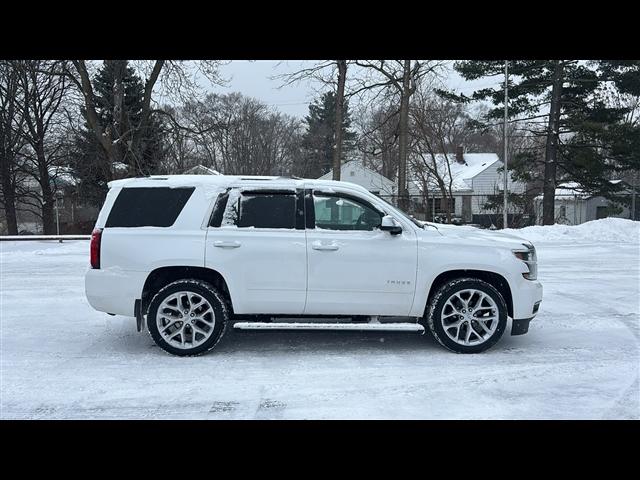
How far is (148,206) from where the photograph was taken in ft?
19.6

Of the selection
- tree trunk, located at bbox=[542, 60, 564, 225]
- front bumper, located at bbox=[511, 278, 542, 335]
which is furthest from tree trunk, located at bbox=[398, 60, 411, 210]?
front bumper, located at bbox=[511, 278, 542, 335]

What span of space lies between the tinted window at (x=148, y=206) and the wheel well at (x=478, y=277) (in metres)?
2.98

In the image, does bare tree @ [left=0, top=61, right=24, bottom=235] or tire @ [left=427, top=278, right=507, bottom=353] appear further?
bare tree @ [left=0, top=61, right=24, bottom=235]

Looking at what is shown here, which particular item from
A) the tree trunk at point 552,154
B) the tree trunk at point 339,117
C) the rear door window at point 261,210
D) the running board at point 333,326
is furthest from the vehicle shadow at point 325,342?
the tree trunk at point 552,154

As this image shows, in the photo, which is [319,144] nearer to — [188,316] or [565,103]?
[565,103]

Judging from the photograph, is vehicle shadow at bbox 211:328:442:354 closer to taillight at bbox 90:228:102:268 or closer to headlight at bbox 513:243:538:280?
headlight at bbox 513:243:538:280

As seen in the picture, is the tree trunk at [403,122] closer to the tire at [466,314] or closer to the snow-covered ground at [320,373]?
the snow-covered ground at [320,373]

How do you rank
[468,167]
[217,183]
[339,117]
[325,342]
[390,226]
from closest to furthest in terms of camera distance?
[390,226], [217,183], [325,342], [339,117], [468,167]

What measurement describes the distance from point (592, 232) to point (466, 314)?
601 inches

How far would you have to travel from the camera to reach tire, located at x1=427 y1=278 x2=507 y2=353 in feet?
19.0

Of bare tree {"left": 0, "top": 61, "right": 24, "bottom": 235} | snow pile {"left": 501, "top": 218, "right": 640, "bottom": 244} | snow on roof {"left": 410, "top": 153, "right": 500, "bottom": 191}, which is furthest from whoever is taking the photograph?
snow on roof {"left": 410, "top": 153, "right": 500, "bottom": 191}

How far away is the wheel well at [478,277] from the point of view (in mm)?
5910

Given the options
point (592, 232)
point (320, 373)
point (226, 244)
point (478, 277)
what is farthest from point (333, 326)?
point (592, 232)

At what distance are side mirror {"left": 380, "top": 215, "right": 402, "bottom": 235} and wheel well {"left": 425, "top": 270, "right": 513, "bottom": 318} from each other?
72 centimetres
